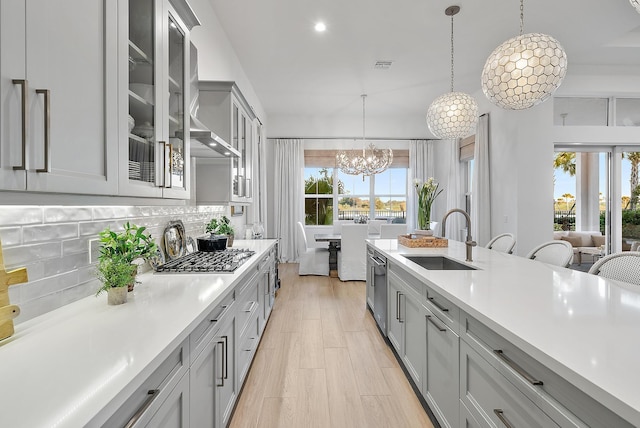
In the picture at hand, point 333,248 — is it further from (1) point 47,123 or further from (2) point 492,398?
(1) point 47,123

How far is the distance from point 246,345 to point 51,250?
4.27 ft

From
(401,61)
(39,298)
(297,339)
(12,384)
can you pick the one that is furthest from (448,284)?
(401,61)

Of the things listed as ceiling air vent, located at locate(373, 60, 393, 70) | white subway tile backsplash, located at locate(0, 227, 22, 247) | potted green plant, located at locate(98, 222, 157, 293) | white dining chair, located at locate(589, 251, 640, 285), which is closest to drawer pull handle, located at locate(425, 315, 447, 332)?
white dining chair, located at locate(589, 251, 640, 285)

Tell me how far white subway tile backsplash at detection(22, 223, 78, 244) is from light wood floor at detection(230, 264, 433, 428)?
4.41 feet

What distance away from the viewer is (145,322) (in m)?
1.05

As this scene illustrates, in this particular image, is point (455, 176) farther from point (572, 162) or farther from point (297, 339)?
point (297, 339)

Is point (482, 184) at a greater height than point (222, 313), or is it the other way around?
point (482, 184)

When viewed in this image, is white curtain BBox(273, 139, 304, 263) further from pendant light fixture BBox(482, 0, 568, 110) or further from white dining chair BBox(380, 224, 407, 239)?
pendant light fixture BBox(482, 0, 568, 110)

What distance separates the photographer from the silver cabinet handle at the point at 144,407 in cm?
73

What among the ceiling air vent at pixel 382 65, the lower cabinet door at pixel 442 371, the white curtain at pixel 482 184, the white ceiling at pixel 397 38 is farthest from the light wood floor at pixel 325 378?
the ceiling air vent at pixel 382 65

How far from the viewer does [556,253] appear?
2.32 m

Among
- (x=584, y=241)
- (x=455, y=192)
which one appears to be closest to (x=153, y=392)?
(x=584, y=241)

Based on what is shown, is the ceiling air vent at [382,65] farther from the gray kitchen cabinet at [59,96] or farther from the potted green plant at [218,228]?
the gray kitchen cabinet at [59,96]

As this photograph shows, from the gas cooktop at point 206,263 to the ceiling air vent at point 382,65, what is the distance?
10.8ft
